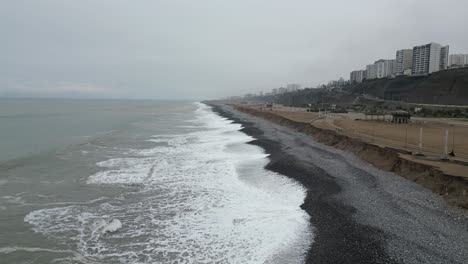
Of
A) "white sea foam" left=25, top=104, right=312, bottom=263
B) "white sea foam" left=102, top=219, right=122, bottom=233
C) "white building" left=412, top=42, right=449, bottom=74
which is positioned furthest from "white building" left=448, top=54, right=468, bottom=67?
"white sea foam" left=102, top=219, right=122, bottom=233

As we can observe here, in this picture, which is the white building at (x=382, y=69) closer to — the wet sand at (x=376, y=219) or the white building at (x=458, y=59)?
the white building at (x=458, y=59)

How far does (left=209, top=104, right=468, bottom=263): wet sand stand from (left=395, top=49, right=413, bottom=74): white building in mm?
135517

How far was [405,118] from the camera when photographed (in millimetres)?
35969

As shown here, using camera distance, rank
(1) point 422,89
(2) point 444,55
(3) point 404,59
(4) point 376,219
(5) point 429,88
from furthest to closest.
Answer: (3) point 404,59, (2) point 444,55, (1) point 422,89, (5) point 429,88, (4) point 376,219

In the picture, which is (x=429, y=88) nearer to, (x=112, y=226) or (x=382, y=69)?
(x=382, y=69)

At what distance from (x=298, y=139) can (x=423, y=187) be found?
604 inches

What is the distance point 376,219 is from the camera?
9.25 meters

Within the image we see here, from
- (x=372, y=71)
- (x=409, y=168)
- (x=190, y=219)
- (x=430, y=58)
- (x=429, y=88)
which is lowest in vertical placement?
(x=190, y=219)

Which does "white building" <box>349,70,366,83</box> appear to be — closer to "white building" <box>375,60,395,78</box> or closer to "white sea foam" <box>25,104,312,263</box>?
"white building" <box>375,60,395,78</box>

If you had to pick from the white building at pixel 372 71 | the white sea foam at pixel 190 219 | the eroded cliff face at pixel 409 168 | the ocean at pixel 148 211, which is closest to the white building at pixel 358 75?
the white building at pixel 372 71

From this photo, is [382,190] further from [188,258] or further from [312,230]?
[188,258]

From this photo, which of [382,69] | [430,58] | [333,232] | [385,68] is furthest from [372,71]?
[333,232]

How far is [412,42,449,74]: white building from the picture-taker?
112 metres

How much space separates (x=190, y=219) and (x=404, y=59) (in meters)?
146
